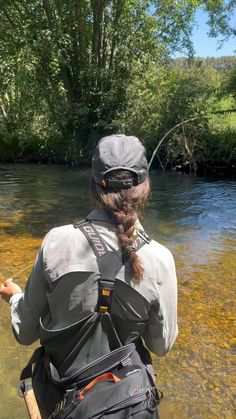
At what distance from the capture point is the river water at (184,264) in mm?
3955

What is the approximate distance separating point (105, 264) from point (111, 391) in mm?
528

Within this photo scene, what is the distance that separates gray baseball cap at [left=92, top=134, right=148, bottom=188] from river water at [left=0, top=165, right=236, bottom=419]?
0.58ft

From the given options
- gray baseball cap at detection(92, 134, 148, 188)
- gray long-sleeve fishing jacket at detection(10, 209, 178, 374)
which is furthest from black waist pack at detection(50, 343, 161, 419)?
gray baseball cap at detection(92, 134, 148, 188)

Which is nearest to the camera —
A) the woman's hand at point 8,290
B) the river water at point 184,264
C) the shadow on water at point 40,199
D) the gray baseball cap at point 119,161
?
the gray baseball cap at point 119,161

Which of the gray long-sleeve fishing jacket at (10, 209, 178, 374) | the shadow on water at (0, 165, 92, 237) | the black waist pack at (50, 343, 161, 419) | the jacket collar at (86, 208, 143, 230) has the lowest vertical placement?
the shadow on water at (0, 165, 92, 237)

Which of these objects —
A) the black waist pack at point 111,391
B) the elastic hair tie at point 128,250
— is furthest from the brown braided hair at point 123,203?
the black waist pack at point 111,391

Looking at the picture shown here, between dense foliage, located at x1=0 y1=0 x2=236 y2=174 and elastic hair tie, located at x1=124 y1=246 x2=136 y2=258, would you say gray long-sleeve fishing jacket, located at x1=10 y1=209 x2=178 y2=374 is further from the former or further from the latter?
dense foliage, located at x1=0 y1=0 x2=236 y2=174

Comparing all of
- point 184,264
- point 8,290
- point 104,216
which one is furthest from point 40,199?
point 104,216

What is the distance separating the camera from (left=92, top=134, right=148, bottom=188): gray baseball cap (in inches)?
75.5

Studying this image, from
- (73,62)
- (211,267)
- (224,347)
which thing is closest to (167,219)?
(211,267)

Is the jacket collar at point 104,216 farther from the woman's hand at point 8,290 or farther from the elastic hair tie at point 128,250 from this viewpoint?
the woman's hand at point 8,290

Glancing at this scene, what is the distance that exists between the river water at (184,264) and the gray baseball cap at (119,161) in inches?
6.9

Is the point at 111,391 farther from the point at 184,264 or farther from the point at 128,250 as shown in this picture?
the point at 184,264

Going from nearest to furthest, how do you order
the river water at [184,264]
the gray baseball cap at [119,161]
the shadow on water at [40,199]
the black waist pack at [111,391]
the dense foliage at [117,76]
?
the black waist pack at [111,391]
the gray baseball cap at [119,161]
the river water at [184,264]
the shadow on water at [40,199]
the dense foliage at [117,76]
